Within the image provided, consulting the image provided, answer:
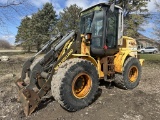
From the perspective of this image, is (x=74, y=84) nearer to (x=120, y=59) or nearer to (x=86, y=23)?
(x=120, y=59)

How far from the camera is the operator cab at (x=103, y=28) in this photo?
581 cm

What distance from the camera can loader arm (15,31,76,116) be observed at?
4.38 meters

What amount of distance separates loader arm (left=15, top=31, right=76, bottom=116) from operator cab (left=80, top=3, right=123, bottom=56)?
2.71ft

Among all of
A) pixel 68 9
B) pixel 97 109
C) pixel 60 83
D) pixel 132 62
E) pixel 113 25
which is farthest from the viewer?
pixel 68 9

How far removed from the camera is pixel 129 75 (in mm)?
6875

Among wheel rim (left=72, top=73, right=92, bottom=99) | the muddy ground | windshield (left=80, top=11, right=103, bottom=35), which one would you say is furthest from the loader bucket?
windshield (left=80, top=11, right=103, bottom=35)

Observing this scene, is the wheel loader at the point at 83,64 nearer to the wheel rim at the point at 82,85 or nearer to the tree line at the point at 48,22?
the wheel rim at the point at 82,85

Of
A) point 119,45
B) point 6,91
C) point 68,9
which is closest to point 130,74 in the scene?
point 119,45

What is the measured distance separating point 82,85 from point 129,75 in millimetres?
2468

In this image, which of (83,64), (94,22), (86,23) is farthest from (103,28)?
(83,64)

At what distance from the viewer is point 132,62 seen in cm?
667

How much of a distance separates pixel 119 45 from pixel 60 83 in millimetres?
3034

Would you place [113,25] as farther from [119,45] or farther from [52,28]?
[52,28]

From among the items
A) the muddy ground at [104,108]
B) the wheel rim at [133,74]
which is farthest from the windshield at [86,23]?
the wheel rim at [133,74]
